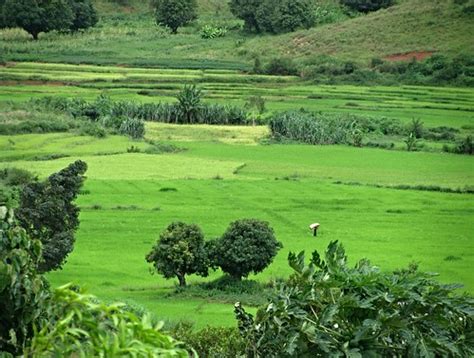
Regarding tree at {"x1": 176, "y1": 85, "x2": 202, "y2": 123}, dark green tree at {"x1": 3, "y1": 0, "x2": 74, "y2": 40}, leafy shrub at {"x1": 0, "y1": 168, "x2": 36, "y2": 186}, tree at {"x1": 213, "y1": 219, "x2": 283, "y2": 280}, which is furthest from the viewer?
dark green tree at {"x1": 3, "y1": 0, "x2": 74, "y2": 40}

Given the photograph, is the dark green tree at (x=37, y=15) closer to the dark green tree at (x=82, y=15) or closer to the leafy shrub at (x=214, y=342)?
the dark green tree at (x=82, y=15)

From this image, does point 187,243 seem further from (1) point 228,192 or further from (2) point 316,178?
(2) point 316,178

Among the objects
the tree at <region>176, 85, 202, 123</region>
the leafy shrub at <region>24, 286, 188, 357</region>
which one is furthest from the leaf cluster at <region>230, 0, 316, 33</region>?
the leafy shrub at <region>24, 286, 188, 357</region>

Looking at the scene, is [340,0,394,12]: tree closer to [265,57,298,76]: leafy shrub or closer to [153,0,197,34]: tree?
[153,0,197,34]: tree

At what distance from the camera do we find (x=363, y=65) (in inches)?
2579

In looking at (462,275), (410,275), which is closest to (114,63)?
(462,275)

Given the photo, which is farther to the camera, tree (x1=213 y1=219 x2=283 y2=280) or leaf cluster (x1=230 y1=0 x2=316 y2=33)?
leaf cluster (x1=230 y1=0 x2=316 y2=33)

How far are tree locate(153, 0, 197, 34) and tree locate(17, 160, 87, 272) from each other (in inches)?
2463

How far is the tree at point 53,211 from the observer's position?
18672 mm

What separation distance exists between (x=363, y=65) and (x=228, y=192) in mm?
36097

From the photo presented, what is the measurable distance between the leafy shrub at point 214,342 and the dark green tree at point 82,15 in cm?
6859

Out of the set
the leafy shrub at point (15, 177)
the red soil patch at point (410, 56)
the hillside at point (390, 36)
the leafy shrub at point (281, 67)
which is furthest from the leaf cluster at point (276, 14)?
the leafy shrub at point (15, 177)

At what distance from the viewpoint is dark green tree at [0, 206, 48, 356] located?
11.7 ft

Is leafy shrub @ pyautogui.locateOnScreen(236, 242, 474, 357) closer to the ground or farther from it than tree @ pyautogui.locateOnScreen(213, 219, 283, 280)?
farther from it
